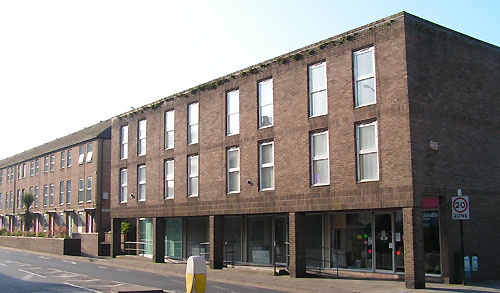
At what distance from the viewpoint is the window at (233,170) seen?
947 inches

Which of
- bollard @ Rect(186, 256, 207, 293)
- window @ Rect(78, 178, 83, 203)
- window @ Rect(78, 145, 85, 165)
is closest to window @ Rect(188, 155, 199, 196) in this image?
bollard @ Rect(186, 256, 207, 293)

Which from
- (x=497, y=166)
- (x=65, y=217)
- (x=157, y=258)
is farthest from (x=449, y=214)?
(x=65, y=217)

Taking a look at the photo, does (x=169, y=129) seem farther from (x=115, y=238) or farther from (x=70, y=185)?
(x=70, y=185)

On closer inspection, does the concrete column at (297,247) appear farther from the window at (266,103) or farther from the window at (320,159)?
the window at (266,103)

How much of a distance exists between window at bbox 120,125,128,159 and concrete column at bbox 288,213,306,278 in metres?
14.7

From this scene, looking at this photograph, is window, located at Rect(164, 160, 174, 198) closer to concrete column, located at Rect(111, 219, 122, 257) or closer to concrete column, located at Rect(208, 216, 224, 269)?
concrete column, located at Rect(208, 216, 224, 269)

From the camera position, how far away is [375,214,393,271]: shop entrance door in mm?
19580

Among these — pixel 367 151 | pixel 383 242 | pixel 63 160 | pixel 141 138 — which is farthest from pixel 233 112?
pixel 63 160

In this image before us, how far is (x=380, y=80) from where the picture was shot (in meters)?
18.1

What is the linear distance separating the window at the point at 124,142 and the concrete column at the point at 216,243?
976 centimetres

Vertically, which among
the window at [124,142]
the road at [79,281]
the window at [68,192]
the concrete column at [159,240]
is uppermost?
the window at [124,142]

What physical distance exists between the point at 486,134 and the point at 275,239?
989cm

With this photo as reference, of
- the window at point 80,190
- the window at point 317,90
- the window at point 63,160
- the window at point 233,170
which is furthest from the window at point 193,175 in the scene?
the window at point 63,160

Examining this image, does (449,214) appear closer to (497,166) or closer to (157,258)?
(497,166)
